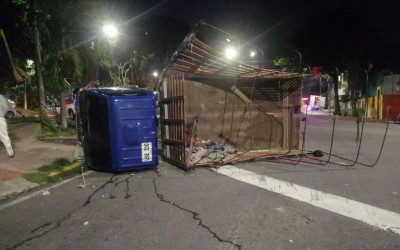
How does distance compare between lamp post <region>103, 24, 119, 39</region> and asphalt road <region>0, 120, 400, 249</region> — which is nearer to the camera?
asphalt road <region>0, 120, 400, 249</region>

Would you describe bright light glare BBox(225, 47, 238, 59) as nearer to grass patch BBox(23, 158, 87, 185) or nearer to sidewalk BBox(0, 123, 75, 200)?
grass patch BBox(23, 158, 87, 185)

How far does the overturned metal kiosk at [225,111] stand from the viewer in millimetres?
6809

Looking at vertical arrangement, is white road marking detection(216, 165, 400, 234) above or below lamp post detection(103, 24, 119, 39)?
below

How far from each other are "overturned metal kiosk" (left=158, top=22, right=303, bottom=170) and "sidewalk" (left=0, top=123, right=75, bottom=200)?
3.01 meters

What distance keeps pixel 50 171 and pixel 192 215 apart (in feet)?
12.3

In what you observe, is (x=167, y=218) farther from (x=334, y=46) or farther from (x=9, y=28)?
(x=334, y=46)

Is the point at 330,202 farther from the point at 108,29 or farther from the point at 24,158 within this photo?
the point at 108,29

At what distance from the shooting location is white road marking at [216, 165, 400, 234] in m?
3.76

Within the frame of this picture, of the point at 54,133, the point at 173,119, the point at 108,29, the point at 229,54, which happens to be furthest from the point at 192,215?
the point at 108,29

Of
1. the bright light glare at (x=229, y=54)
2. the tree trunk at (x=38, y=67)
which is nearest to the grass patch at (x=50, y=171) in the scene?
the bright light glare at (x=229, y=54)

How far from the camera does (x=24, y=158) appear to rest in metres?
7.13

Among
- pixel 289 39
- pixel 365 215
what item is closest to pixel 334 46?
pixel 289 39

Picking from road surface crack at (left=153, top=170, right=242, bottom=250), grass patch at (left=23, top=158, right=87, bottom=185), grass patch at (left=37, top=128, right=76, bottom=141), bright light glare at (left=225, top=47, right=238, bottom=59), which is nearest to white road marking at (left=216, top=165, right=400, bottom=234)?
road surface crack at (left=153, top=170, right=242, bottom=250)

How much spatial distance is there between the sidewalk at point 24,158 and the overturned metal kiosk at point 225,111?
3.01m
